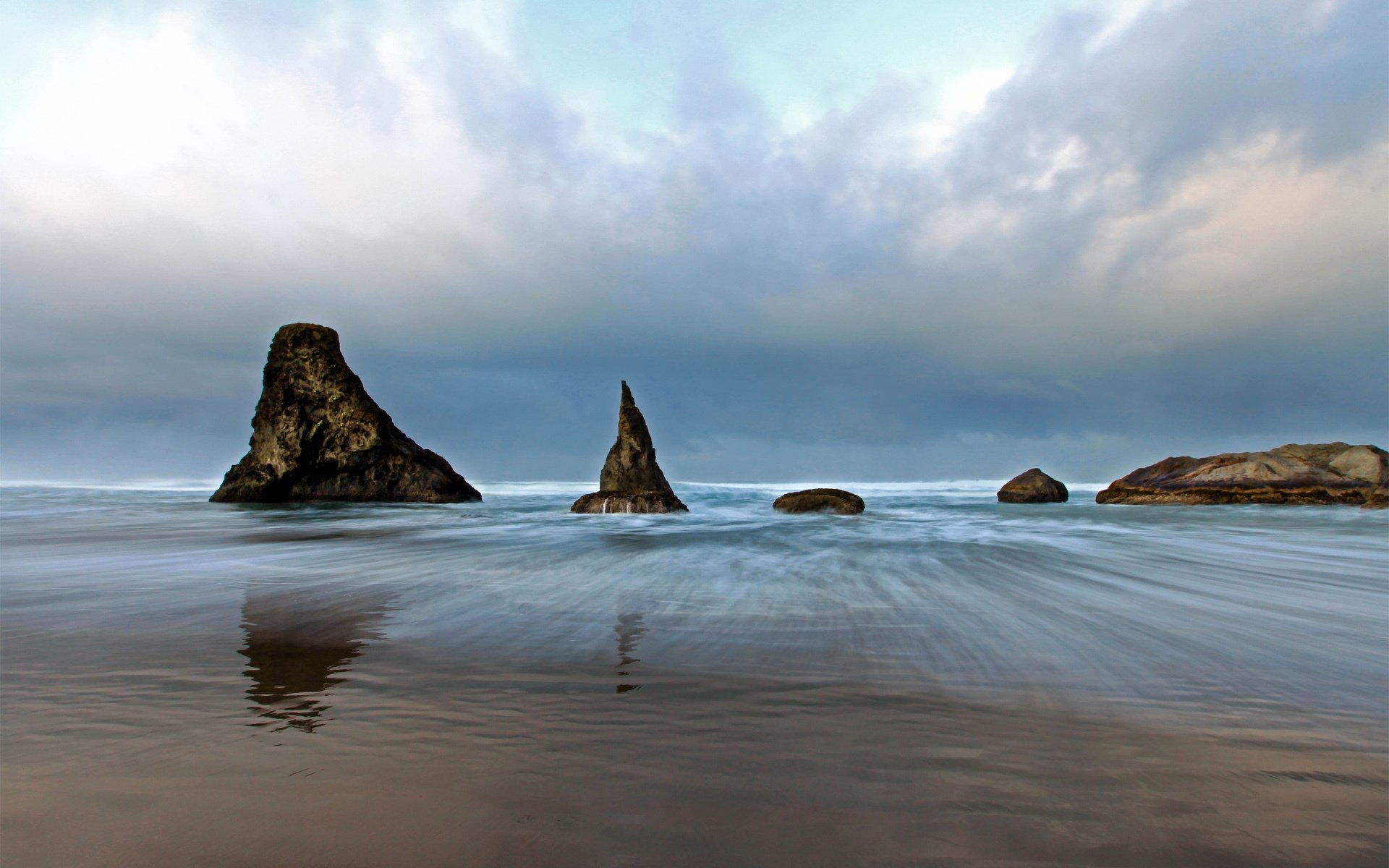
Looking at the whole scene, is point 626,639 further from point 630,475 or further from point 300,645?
point 630,475

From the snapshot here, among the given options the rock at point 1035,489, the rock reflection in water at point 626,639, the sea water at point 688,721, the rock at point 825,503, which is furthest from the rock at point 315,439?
the rock at point 1035,489

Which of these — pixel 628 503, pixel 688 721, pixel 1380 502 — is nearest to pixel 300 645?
pixel 688 721

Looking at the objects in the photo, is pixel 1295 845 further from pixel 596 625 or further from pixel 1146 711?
pixel 596 625

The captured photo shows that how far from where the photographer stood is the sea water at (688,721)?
1.76 meters

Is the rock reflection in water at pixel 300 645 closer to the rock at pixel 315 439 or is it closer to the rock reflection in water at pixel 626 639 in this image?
the rock reflection in water at pixel 626 639

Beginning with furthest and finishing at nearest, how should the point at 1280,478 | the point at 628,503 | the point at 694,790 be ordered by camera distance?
the point at 1280,478 < the point at 628,503 < the point at 694,790

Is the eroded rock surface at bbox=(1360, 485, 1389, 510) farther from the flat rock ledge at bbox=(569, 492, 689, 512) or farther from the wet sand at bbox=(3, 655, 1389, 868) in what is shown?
the wet sand at bbox=(3, 655, 1389, 868)

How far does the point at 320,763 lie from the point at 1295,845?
10.9 ft

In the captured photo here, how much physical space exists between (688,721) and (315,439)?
31.2m

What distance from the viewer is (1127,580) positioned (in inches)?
296

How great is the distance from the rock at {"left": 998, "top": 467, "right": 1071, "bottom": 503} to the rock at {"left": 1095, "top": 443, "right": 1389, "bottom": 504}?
9.91ft

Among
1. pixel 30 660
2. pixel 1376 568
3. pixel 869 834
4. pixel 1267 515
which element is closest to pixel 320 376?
pixel 30 660

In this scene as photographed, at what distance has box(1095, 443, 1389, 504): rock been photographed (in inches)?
1117

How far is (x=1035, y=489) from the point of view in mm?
34281
